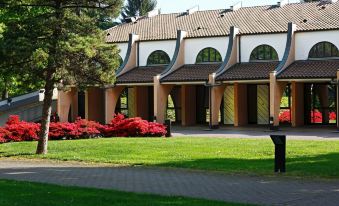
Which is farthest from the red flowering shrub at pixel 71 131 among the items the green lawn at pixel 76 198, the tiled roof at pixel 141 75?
the green lawn at pixel 76 198

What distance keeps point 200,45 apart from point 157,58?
13.1ft

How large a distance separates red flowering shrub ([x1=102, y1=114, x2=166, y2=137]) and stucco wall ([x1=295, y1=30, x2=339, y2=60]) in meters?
12.1

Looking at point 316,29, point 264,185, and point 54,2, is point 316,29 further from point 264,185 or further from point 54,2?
point 264,185

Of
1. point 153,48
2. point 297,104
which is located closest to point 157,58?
point 153,48

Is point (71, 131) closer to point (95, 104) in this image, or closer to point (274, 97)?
point (274, 97)

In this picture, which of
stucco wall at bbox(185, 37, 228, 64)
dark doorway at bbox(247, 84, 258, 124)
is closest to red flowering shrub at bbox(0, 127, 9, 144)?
stucco wall at bbox(185, 37, 228, 64)

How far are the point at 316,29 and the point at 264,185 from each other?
88.4 feet

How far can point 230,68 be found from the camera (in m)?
40.5

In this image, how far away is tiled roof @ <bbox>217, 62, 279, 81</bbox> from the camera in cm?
3770

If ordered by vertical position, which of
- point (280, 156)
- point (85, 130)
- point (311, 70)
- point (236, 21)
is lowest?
point (280, 156)

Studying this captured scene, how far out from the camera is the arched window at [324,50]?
38219 millimetres

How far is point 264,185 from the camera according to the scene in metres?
13.5

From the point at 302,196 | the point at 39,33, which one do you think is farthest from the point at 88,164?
the point at 302,196

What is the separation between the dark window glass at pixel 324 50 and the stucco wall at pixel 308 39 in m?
0.24
